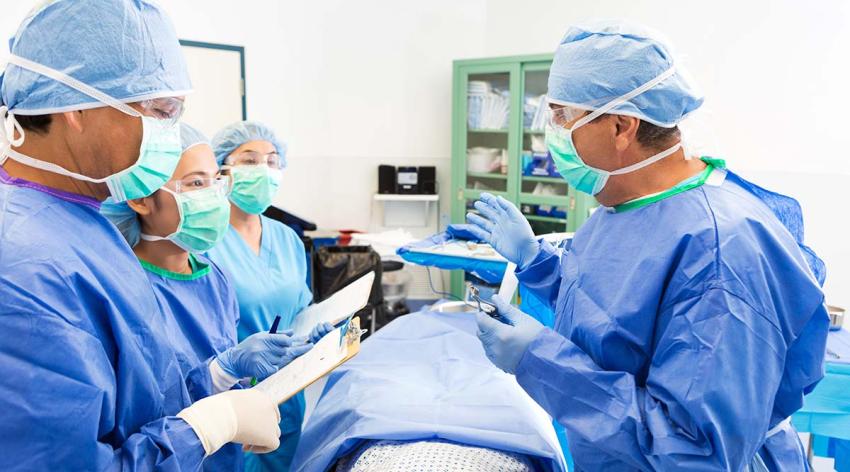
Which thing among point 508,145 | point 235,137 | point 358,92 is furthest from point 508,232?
point 358,92

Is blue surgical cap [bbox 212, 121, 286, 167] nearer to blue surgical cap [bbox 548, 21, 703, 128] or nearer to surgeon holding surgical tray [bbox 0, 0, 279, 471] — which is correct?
surgeon holding surgical tray [bbox 0, 0, 279, 471]

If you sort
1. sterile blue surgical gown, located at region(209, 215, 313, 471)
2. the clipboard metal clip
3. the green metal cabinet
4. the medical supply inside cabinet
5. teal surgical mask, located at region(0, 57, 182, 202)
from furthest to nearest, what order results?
1. the medical supply inside cabinet
2. the green metal cabinet
3. sterile blue surgical gown, located at region(209, 215, 313, 471)
4. the clipboard metal clip
5. teal surgical mask, located at region(0, 57, 182, 202)

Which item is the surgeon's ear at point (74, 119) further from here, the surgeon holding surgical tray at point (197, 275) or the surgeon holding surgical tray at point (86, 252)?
the surgeon holding surgical tray at point (197, 275)

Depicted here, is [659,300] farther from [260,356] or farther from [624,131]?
[260,356]

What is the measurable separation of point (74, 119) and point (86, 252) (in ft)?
0.66

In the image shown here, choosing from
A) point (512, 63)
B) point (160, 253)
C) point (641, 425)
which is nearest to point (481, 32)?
point (512, 63)

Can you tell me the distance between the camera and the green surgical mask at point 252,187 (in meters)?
2.07

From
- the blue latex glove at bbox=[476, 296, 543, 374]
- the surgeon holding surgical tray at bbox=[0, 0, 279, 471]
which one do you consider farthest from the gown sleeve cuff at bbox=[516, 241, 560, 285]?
the surgeon holding surgical tray at bbox=[0, 0, 279, 471]

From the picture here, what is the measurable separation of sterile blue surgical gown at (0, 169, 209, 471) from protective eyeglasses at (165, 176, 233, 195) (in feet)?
1.47

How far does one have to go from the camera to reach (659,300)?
1.08 m

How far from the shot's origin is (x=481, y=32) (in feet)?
16.0

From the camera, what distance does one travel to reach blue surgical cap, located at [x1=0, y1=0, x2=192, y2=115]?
892mm

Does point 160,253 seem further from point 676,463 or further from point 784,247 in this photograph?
point 784,247

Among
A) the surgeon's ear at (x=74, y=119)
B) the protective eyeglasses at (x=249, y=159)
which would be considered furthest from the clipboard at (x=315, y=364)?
the protective eyeglasses at (x=249, y=159)
